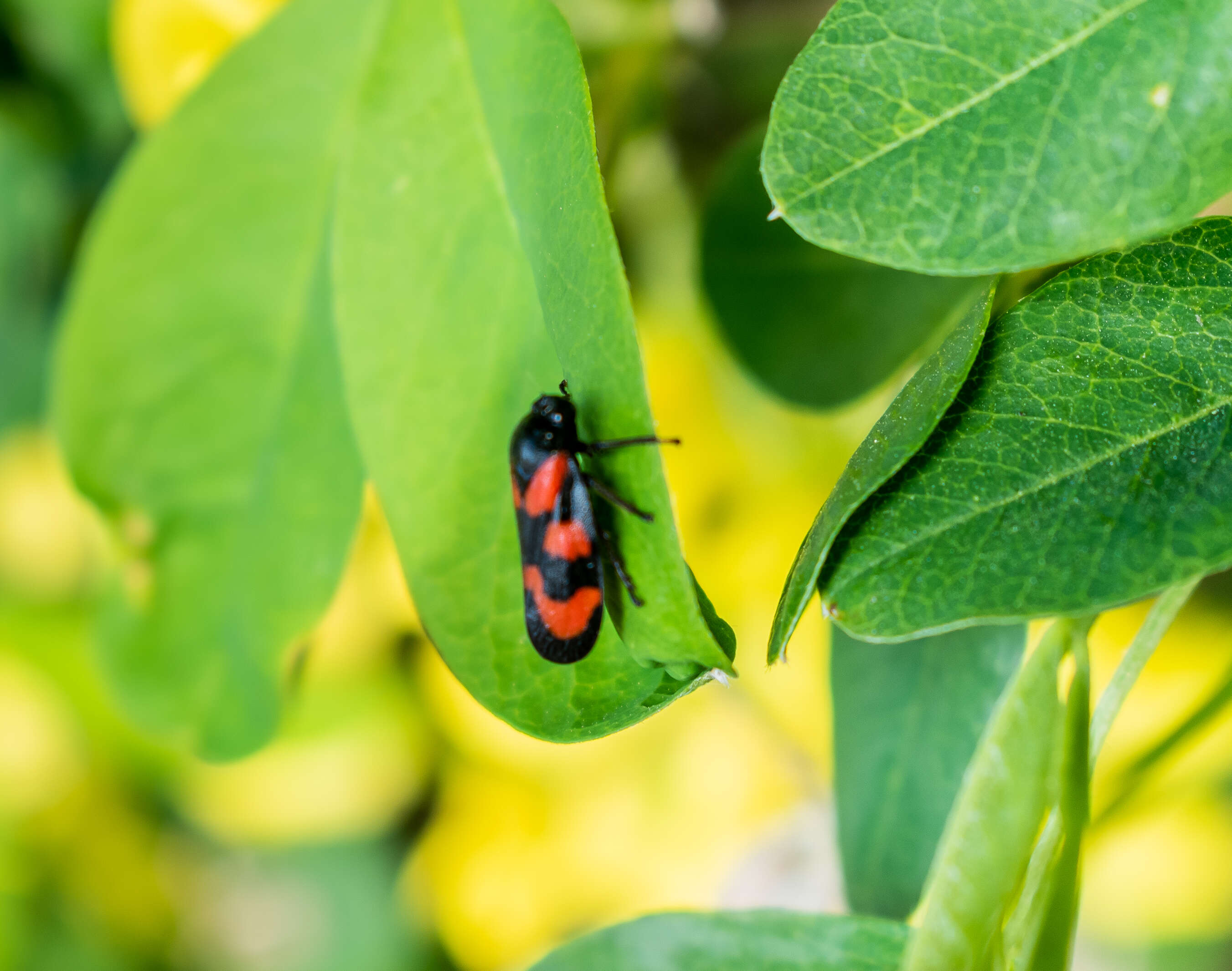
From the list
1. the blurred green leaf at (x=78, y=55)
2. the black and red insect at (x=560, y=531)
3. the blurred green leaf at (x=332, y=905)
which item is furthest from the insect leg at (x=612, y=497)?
the blurred green leaf at (x=332, y=905)

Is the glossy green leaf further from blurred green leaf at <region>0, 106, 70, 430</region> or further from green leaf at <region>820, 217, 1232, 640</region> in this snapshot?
blurred green leaf at <region>0, 106, 70, 430</region>

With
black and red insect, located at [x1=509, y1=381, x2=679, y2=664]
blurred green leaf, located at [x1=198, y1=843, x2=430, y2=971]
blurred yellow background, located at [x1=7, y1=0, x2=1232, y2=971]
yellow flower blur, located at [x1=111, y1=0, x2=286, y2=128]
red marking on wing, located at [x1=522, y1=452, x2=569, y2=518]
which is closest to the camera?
black and red insect, located at [x1=509, y1=381, x2=679, y2=664]

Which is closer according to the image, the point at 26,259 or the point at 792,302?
the point at 792,302

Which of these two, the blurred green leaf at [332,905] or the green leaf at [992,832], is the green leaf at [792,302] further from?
the blurred green leaf at [332,905]

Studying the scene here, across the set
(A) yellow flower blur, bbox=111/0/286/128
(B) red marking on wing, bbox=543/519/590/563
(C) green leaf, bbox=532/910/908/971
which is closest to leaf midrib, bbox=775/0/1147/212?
(B) red marking on wing, bbox=543/519/590/563

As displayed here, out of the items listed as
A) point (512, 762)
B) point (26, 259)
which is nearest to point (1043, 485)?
point (512, 762)

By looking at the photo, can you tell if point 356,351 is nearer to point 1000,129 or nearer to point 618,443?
point 618,443
